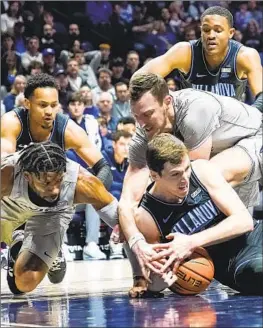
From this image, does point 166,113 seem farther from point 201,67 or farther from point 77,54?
point 77,54

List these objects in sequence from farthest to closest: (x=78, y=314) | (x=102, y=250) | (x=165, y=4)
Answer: (x=165, y=4) < (x=102, y=250) < (x=78, y=314)

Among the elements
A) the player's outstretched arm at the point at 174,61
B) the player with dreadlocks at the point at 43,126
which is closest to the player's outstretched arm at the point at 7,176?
the player with dreadlocks at the point at 43,126

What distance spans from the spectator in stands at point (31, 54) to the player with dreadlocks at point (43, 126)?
5.14 meters

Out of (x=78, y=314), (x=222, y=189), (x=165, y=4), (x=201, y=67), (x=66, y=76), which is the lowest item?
(x=78, y=314)

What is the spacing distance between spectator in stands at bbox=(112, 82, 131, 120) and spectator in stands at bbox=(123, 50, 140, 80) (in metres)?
0.94

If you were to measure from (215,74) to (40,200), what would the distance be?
1991 mm

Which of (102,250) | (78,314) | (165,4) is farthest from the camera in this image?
(165,4)

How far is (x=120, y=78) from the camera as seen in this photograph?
1247cm

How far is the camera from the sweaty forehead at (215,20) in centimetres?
668

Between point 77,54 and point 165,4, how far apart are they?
268cm

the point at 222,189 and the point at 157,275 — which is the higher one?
the point at 222,189

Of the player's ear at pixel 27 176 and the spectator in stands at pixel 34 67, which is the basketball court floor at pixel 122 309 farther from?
the spectator in stands at pixel 34 67

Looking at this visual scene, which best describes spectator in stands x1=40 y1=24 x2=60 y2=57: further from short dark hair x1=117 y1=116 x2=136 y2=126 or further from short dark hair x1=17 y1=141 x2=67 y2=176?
short dark hair x1=17 y1=141 x2=67 y2=176

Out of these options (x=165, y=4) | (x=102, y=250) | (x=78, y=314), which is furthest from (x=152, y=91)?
(x=165, y=4)
